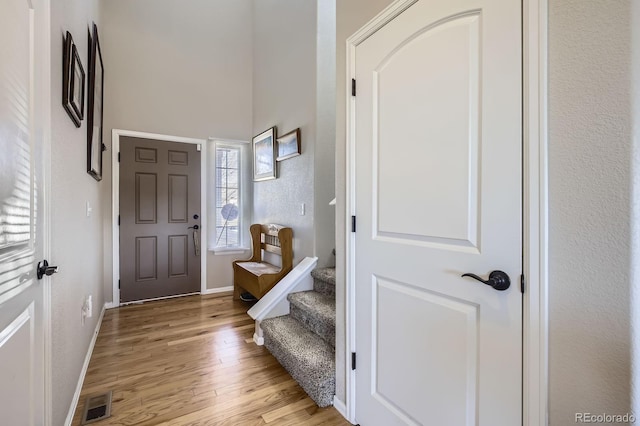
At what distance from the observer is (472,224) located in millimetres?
1033

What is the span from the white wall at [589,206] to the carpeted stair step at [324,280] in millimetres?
1784

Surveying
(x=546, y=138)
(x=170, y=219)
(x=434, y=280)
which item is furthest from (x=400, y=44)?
(x=170, y=219)

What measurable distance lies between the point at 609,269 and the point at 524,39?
690mm

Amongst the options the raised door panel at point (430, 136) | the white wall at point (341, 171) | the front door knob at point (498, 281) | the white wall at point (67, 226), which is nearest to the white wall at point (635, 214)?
the front door knob at point (498, 281)

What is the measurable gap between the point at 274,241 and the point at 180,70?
262cm

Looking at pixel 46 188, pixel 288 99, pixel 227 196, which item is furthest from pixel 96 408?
pixel 288 99

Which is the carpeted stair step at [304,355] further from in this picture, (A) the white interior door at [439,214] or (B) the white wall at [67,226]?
(B) the white wall at [67,226]

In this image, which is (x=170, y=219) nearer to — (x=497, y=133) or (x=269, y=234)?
(x=269, y=234)

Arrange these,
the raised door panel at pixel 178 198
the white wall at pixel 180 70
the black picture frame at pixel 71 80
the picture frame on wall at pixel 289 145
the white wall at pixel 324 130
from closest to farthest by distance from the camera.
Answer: the black picture frame at pixel 71 80 < the white wall at pixel 324 130 < the picture frame on wall at pixel 289 145 < the white wall at pixel 180 70 < the raised door panel at pixel 178 198

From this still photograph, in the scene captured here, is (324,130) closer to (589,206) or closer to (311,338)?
(311,338)

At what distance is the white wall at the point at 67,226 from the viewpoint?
1.37 m

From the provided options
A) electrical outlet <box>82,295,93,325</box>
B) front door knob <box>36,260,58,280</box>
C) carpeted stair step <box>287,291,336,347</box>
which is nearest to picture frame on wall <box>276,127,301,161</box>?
carpeted stair step <box>287,291,336,347</box>

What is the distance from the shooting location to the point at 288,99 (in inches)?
132
